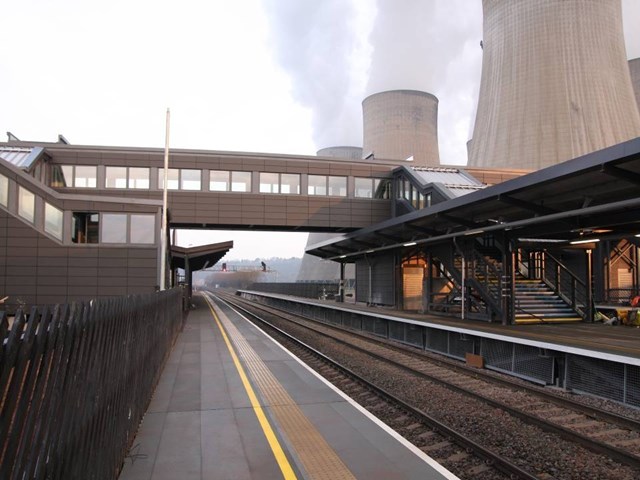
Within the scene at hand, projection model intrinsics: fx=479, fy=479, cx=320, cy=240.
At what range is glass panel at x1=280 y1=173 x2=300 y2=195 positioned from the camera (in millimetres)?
32125

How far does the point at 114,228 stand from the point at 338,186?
52.6ft

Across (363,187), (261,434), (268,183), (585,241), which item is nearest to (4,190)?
(268,183)

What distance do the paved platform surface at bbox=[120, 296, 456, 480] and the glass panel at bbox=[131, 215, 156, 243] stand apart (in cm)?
1206

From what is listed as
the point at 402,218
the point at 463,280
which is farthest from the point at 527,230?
the point at 402,218

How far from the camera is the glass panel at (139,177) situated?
101 ft

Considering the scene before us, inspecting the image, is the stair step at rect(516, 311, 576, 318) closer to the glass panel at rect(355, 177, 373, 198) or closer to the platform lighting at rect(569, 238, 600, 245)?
the platform lighting at rect(569, 238, 600, 245)

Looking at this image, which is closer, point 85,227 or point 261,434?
point 261,434

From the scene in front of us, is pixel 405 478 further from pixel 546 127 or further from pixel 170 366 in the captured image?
pixel 546 127

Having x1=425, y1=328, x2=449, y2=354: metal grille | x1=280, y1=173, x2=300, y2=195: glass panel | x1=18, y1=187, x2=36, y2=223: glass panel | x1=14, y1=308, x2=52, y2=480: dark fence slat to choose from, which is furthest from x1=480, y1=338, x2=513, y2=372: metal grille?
x1=280, y1=173, x2=300, y2=195: glass panel

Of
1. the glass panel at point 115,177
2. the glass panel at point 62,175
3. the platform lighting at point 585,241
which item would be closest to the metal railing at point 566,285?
the platform lighting at point 585,241

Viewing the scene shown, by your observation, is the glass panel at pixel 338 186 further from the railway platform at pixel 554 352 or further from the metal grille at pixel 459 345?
the metal grille at pixel 459 345

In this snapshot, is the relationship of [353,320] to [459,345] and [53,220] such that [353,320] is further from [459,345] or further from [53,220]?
[53,220]

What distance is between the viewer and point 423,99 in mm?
60094

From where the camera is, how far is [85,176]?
100.0 ft
